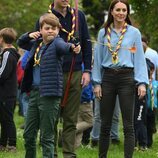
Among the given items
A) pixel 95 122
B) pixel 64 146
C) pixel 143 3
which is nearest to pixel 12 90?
pixel 95 122

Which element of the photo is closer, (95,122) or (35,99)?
(35,99)

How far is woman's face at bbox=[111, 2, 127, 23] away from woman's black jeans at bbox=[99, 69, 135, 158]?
0.72 metres

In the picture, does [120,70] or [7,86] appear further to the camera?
[7,86]

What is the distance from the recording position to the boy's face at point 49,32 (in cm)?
694

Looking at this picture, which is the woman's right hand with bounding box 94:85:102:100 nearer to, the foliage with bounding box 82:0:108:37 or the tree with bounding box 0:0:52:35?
the tree with bounding box 0:0:52:35

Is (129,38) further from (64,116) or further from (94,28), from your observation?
(94,28)

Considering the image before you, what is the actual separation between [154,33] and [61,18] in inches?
364

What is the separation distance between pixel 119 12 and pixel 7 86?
2781mm

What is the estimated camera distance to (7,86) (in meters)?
9.52

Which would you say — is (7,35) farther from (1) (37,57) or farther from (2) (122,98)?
(2) (122,98)

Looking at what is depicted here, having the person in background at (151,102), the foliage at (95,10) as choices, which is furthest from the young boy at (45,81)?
the foliage at (95,10)

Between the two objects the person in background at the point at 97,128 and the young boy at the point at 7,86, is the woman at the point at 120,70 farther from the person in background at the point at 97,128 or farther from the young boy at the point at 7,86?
the person in background at the point at 97,128

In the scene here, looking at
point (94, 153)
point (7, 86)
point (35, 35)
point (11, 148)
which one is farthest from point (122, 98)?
point (11, 148)

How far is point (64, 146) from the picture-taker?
24.6 ft
